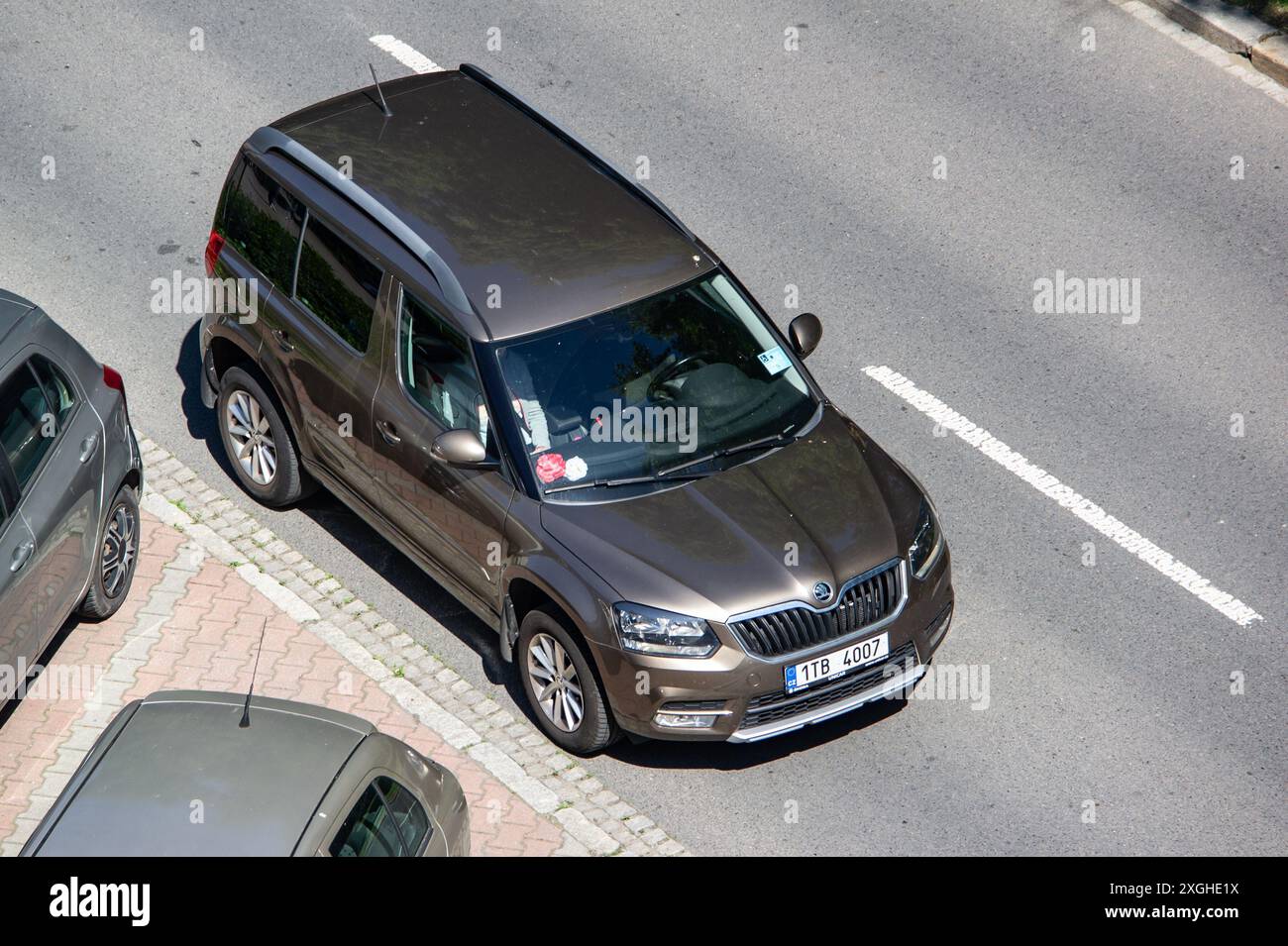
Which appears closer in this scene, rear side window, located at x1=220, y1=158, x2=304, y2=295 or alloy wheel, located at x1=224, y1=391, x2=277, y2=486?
rear side window, located at x1=220, y1=158, x2=304, y2=295

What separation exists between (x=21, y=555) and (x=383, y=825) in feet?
8.84

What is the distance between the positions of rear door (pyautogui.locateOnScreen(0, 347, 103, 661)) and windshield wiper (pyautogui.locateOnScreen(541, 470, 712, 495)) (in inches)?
97.1

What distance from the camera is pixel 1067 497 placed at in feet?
32.1

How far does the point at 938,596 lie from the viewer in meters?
8.28

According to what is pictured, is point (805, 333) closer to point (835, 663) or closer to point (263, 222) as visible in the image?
point (835, 663)

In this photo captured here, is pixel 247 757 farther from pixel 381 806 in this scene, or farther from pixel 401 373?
pixel 401 373

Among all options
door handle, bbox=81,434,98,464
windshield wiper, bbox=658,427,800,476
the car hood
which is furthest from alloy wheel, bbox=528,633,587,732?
door handle, bbox=81,434,98,464

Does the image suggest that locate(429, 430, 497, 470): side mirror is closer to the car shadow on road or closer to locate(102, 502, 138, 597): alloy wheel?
locate(102, 502, 138, 597): alloy wheel

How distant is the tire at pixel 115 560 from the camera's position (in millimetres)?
8977

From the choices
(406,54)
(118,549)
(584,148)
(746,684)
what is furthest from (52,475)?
(406,54)

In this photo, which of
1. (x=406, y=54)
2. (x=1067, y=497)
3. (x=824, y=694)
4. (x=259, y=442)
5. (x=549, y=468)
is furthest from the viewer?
(x=406, y=54)

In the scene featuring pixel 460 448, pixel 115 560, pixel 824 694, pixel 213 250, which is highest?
pixel 213 250

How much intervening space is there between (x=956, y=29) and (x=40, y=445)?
812cm

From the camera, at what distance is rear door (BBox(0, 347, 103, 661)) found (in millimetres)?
8312
